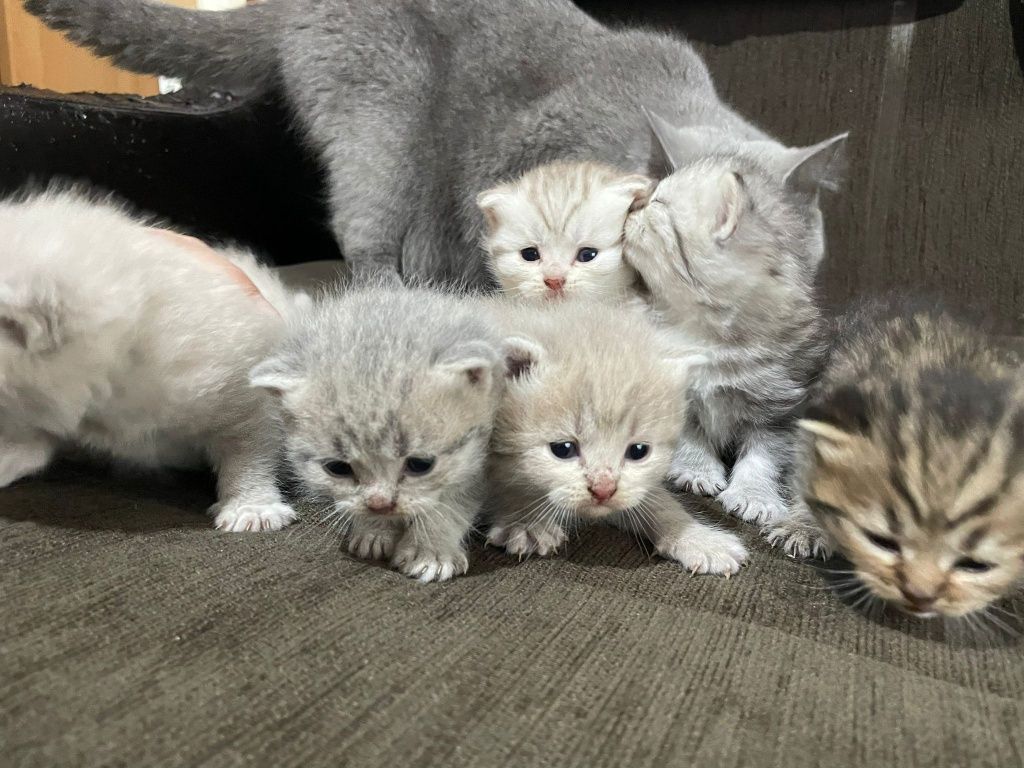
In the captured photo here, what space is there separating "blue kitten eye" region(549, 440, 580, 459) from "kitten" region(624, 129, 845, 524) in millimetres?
332

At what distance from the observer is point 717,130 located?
1763mm

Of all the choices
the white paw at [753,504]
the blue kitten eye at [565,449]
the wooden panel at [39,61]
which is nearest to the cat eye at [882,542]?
the white paw at [753,504]

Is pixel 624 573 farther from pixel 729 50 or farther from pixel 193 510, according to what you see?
pixel 729 50

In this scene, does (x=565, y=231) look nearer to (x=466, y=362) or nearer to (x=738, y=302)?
(x=738, y=302)

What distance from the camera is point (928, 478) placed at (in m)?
0.97

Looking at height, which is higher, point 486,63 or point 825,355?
point 486,63

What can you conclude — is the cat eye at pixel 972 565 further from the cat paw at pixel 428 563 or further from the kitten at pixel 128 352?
the kitten at pixel 128 352

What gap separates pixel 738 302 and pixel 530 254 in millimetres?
452

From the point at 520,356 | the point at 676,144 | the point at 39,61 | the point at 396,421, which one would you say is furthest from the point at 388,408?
the point at 39,61

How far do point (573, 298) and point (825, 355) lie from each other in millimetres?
478

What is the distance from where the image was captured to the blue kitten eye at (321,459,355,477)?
1.09m

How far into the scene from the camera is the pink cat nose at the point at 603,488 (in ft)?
3.61

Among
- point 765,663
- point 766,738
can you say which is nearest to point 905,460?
point 765,663

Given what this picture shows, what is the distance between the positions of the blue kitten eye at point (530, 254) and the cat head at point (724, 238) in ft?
0.65
